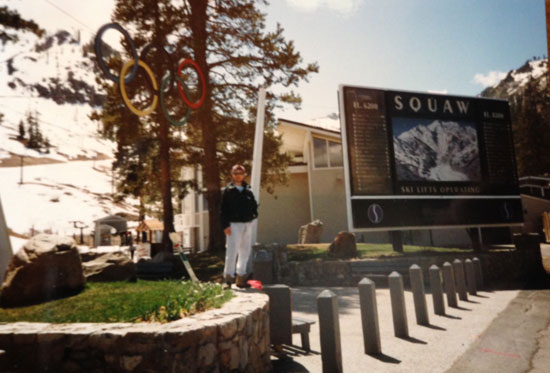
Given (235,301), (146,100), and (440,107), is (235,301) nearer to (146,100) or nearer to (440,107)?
(440,107)

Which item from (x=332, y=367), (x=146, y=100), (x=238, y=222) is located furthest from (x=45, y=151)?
(x=332, y=367)

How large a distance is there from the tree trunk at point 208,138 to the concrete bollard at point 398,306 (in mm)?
11223

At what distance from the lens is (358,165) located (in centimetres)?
1166

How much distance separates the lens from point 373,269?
10961 millimetres

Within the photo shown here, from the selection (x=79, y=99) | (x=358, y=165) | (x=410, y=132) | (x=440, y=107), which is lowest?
(x=358, y=165)

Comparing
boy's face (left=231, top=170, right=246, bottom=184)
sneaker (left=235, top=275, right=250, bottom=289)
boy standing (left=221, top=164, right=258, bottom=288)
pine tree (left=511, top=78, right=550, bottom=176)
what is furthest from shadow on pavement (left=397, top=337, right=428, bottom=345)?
pine tree (left=511, top=78, right=550, bottom=176)

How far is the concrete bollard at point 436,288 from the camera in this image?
22.1 ft

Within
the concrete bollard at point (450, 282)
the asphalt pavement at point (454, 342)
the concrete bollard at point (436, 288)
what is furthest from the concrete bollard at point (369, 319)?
the concrete bollard at point (450, 282)

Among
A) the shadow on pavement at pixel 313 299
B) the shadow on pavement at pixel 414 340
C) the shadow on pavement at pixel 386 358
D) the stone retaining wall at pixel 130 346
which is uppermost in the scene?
the stone retaining wall at pixel 130 346

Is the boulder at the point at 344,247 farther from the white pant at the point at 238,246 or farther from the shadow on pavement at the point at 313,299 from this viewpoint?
the white pant at the point at 238,246

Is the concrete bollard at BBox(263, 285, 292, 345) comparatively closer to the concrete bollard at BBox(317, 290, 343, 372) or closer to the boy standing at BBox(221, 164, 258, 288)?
the concrete bollard at BBox(317, 290, 343, 372)

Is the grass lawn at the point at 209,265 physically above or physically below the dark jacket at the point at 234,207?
below

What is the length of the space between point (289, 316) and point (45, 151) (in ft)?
30.8

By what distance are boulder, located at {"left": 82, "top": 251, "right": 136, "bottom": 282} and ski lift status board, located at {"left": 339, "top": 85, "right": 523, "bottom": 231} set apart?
21.7 ft
